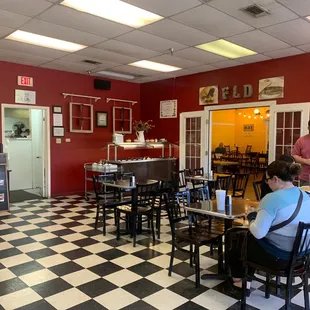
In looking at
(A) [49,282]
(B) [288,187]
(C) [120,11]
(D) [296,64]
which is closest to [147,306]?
(A) [49,282]

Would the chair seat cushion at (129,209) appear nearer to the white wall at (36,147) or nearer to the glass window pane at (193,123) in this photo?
the glass window pane at (193,123)

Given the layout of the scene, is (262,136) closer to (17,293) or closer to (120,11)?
Result: (120,11)

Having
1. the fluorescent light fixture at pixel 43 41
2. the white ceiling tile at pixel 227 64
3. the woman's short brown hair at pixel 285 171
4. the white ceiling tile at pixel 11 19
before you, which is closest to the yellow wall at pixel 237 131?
the white ceiling tile at pixel 227 64

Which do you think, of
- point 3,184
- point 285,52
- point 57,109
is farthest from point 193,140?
point 3,184

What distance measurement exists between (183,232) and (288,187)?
1.25 metres

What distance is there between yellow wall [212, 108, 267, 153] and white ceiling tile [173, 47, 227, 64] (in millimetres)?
6327

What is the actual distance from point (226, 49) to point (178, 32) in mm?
1285

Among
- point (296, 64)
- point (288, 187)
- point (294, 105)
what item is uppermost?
point (296, 64)

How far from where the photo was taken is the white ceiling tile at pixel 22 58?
567 cm

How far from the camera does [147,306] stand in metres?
2.52

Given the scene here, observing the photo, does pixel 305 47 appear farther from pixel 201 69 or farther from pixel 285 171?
pixel 285 171

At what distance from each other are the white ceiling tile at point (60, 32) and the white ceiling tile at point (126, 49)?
0.65 ft

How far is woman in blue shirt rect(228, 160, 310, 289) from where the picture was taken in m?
2.10

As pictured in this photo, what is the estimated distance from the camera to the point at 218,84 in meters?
6.73
